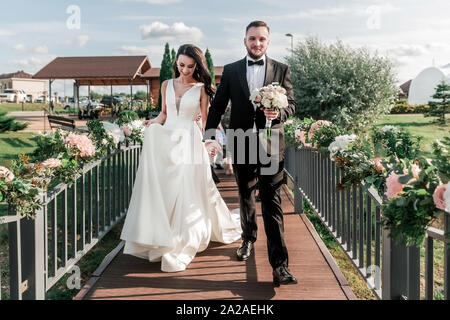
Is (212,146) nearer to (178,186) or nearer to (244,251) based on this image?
(178,186)

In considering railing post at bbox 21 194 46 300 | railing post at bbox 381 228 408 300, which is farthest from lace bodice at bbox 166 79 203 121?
railing post at bbox 381 228 408 300

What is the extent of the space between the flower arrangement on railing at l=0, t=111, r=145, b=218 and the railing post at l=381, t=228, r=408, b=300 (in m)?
2.32

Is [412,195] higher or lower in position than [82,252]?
higher

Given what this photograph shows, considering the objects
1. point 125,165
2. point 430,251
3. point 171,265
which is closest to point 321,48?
point 125,165

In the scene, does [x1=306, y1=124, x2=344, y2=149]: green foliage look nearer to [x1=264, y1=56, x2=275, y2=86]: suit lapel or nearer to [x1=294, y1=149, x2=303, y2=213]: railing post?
[x1=264, y1=56, x2=275, y2=86]: suit lapel

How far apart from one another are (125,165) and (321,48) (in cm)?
1383

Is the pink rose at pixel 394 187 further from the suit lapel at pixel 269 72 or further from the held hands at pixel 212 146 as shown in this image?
the held hands at pixel 212 146

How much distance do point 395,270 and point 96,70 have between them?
3198 centimetres

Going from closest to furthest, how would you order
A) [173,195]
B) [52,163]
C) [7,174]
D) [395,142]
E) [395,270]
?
1. [7,174]
2. [395,270]
3. [395,142]
4. [52,163]
5. [173,195]

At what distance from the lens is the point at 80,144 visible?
414cm

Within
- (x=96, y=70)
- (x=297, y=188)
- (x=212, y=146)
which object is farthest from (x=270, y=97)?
(x=96, y=70)
